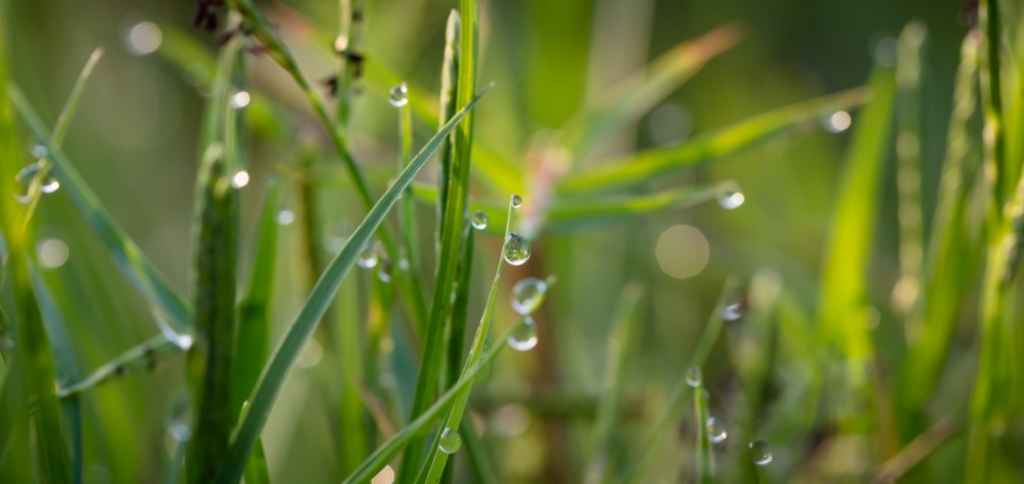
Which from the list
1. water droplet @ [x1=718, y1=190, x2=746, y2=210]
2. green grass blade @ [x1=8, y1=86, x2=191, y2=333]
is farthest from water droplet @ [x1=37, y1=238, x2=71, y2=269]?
water droplet @ [x1=718, y1=190, x2=746, y2=210]

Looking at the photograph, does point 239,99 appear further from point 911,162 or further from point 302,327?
point 911,162

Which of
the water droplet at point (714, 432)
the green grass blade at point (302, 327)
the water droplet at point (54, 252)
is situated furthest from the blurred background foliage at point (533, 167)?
the green grass blade at point (302, 327)

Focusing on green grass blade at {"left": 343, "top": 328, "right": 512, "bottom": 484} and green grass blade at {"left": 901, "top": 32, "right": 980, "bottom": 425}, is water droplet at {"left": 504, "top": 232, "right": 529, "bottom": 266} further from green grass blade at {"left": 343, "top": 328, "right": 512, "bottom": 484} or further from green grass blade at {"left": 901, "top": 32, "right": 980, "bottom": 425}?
green grass blade at {"left": 901, "top": 32, "right": 980, "bottom": 425}

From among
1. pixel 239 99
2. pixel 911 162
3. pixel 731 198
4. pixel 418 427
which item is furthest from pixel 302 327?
pixel 911 162

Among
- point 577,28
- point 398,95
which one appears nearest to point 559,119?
point 577,28

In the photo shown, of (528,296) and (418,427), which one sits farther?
(528,296)

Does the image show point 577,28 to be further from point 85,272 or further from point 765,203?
point 85,272
